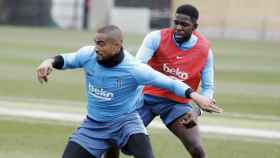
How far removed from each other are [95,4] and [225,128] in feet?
118

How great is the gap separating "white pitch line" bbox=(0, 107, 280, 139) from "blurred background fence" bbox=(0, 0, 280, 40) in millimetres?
33259

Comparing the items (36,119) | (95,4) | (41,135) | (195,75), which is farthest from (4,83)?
(95,4)

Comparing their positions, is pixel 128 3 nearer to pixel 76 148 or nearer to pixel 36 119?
pixel 36 119

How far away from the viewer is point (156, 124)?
49.1ft

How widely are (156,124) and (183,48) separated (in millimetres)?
5078

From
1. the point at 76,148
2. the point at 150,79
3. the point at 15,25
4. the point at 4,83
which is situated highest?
the point at 150,79

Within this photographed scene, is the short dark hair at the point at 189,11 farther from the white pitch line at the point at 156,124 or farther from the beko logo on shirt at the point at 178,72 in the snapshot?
the white pitch line at the point at 156,124

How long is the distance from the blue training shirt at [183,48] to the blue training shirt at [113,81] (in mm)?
1098

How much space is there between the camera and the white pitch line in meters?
14.5

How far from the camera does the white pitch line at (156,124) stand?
1446 centimetres

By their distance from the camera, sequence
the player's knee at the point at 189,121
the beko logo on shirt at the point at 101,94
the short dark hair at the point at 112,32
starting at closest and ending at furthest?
1. the short dark hair at the point at 112,32
2. the beko logo on shirt at the point at 101,94
3. the player's knee at the point at 189,121

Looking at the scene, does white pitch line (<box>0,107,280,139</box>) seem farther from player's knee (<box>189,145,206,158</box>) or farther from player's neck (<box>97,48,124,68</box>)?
player's neck (<box>97,48,124,68</box>)

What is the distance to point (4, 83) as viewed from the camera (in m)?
20.5

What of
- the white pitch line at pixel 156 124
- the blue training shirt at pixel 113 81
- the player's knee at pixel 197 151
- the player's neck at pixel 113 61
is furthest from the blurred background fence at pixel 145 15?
the player's neck at pixel 113 61
